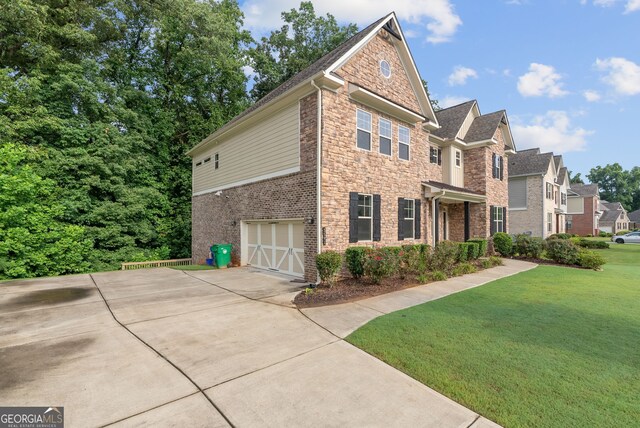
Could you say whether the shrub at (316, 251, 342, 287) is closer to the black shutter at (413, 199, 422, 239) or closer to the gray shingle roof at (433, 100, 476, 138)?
the black shutter at (413, 199, 422, 239)

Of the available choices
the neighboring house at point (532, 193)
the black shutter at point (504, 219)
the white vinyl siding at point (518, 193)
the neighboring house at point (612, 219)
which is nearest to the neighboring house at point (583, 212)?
the neighboring house at point (612, 219)

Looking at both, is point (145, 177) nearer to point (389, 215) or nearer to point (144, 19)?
point (144, 19)

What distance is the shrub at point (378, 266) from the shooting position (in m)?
8.40

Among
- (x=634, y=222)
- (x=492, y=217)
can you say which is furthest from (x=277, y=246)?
(x=634, y=222)

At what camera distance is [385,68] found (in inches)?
453

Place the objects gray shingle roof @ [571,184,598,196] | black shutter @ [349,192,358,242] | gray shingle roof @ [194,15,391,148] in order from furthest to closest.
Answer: gray shingle roof @ [571,184,598,196] < gray shingle roof @ [194,15,391,148] < black shutter @ [349,192,358,242]

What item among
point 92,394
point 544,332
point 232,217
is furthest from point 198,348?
point 232,217

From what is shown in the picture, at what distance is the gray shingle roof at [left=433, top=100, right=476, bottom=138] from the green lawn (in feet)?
37.4

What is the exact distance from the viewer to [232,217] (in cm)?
1380

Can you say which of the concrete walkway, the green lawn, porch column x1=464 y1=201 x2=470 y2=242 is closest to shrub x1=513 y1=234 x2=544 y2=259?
porch column x1=464 y1=201 x2=470 y2=242

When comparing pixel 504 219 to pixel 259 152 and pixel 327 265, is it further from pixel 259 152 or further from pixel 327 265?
pixel 259 152

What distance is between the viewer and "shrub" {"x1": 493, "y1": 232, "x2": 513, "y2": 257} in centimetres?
1592

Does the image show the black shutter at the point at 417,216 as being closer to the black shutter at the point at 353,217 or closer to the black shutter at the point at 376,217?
the black shutter at the point at 376,217

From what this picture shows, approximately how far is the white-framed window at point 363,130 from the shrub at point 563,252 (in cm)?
1107
